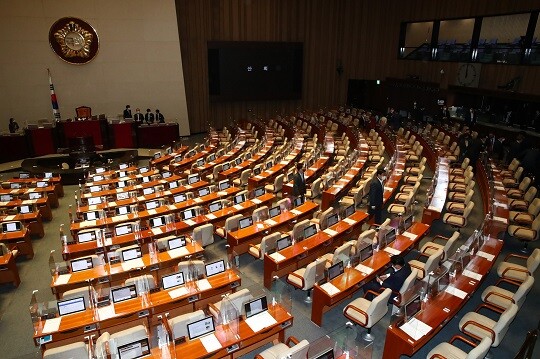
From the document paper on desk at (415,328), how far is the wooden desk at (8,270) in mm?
7686

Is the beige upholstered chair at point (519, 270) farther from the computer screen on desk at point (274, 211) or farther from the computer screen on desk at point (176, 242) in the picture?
the computer screen on desk at point (176, 242)

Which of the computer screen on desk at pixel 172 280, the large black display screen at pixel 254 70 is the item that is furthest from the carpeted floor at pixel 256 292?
the large black display screen at pixel 254 70

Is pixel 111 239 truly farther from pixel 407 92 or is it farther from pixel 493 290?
pixel 407 92

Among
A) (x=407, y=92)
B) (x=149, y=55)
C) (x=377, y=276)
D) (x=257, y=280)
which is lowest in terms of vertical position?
(x=257, y=280)

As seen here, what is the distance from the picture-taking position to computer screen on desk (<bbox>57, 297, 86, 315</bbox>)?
6.02 m

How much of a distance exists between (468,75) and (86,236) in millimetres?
19660

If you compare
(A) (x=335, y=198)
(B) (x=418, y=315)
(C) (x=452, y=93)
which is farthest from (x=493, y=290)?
(C) (x=452, y=93)

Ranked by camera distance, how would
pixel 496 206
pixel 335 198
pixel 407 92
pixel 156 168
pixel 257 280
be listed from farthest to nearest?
pixel 407 92 → pixel 156 168 → pixel 335 198 → pixel 496 206 → pixel 257 280

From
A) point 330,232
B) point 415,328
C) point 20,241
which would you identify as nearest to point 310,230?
point 330,232

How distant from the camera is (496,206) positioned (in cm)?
985

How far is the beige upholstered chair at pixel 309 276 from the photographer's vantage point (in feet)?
23.1

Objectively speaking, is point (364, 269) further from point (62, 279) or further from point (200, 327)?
point (62, 279)

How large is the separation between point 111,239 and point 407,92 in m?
20.2

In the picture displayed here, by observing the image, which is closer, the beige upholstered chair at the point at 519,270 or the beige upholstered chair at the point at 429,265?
the beige upholstered chair at the point at 519,270
